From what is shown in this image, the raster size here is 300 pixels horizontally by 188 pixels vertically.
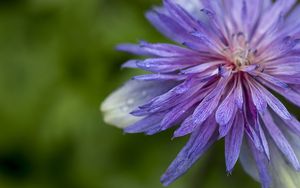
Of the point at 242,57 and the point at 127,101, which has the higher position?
the point at 242,57

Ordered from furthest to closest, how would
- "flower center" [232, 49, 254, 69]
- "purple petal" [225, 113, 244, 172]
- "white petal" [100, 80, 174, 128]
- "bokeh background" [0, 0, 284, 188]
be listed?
"bokeh background" [0, 0, 284, 188]
"white petal" [100, 80, 174, 128]
"flower center" [232, 49, 254, 69]
"purple petal" [225, 113, 244, 172]

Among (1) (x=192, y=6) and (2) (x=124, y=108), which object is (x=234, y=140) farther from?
(1) (x=192, y=6)

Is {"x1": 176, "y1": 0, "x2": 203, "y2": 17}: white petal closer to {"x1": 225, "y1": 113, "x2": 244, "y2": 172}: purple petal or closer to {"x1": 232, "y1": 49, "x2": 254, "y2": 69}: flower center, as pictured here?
{"x1": 232, "y1": 49, "x2": 254, "y2": 69}: flower center

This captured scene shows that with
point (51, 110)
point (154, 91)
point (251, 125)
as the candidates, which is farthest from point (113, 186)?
point (251, 125)

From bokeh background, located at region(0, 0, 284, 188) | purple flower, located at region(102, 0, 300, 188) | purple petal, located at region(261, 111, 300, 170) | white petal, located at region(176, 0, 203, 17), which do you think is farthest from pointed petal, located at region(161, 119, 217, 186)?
bokeh background, located at region(0, 0, 284, 188)

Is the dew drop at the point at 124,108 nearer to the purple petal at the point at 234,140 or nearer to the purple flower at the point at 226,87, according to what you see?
the purple flower at the point at 226,87

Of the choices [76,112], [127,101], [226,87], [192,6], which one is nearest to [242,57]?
[226,87]
